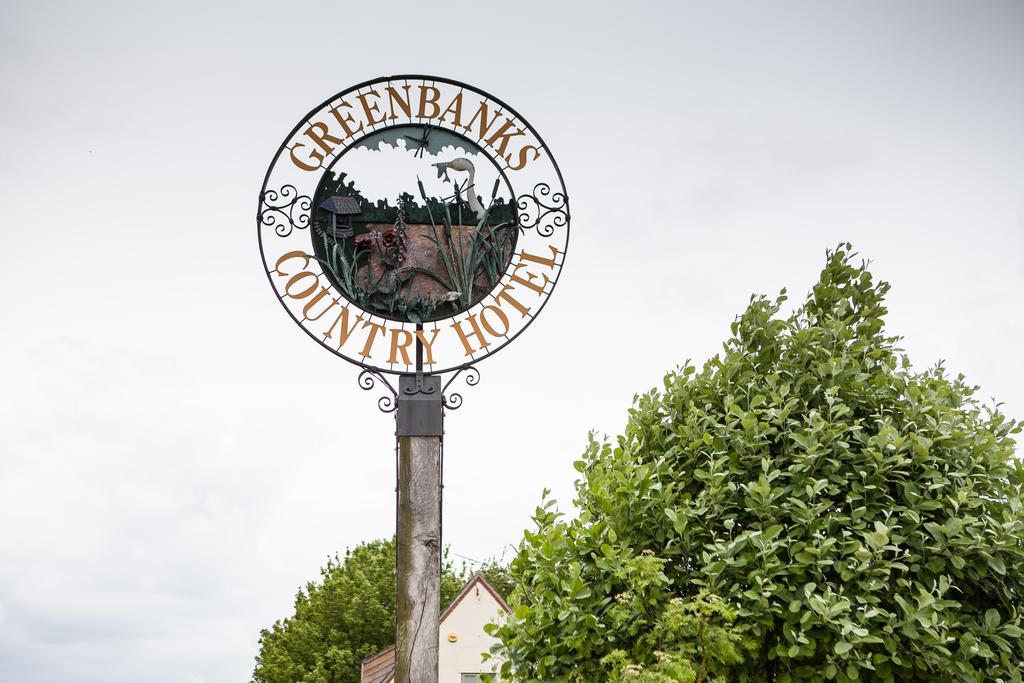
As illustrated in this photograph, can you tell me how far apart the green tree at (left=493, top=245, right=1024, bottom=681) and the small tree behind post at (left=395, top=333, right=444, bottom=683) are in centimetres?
68

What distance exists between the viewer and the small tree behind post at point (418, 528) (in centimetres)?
874

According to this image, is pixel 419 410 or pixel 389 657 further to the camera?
pixel 389 657

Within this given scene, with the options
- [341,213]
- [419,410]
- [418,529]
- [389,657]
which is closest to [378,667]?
[389,657]

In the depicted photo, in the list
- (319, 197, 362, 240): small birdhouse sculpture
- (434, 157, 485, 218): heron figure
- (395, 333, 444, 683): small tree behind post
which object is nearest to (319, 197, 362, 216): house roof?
(319, 197, 362, 240): small birdhouse sculpture

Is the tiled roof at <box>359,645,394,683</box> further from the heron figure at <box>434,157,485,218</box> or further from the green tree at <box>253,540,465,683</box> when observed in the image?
the heron figure at <box>434,157,485,218</box>

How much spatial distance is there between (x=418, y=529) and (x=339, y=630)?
3676cm

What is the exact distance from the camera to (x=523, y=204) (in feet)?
31.5

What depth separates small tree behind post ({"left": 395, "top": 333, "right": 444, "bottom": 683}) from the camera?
874 cm

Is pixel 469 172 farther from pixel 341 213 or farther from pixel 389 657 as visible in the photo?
pixel 389 657

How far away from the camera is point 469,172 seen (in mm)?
9508

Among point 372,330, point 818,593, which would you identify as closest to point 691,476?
point 818,593

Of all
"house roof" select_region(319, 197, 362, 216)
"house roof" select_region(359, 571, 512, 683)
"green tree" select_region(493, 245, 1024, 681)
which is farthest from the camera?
"house roof" select_region(359, 571, 512, 683)

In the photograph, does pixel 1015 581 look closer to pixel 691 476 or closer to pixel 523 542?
pixel 691 476

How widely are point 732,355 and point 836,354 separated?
0.80 metres
